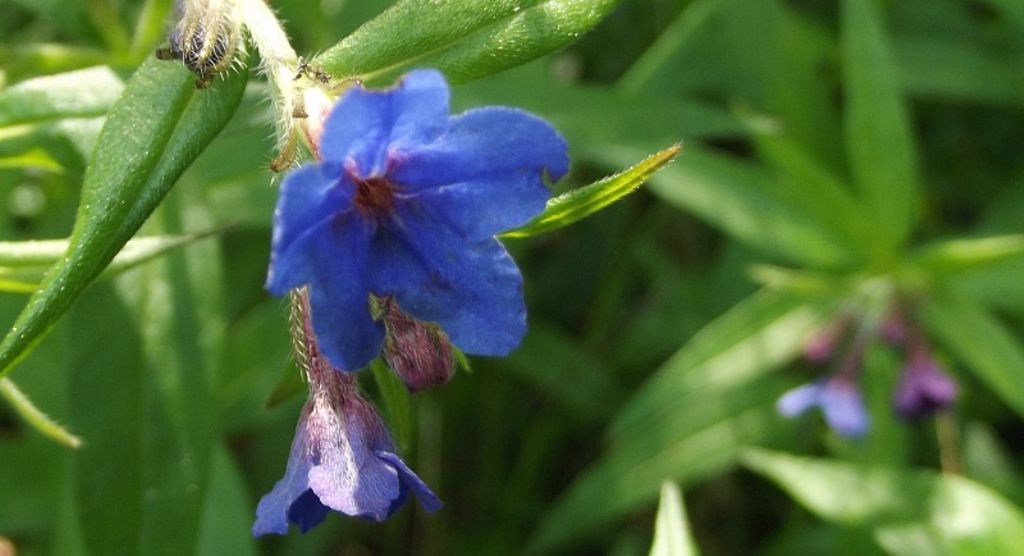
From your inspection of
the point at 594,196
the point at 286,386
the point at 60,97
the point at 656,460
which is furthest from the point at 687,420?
the point at 60,97

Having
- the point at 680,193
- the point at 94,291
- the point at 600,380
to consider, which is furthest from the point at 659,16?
the point at 94,291

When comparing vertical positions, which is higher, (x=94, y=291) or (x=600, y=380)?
(x=94, y=291)

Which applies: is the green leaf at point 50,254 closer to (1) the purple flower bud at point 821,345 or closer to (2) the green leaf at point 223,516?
(2) the green leaf at point 223,516

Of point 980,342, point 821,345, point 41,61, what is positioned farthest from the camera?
point 821,345

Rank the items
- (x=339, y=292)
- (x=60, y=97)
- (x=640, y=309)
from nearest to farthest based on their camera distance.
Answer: (x=339, y=292) → (x=60, y=97) → (x=640, y=309)

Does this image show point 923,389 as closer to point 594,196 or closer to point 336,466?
point 594,196

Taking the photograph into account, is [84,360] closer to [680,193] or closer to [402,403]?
[402,403]
